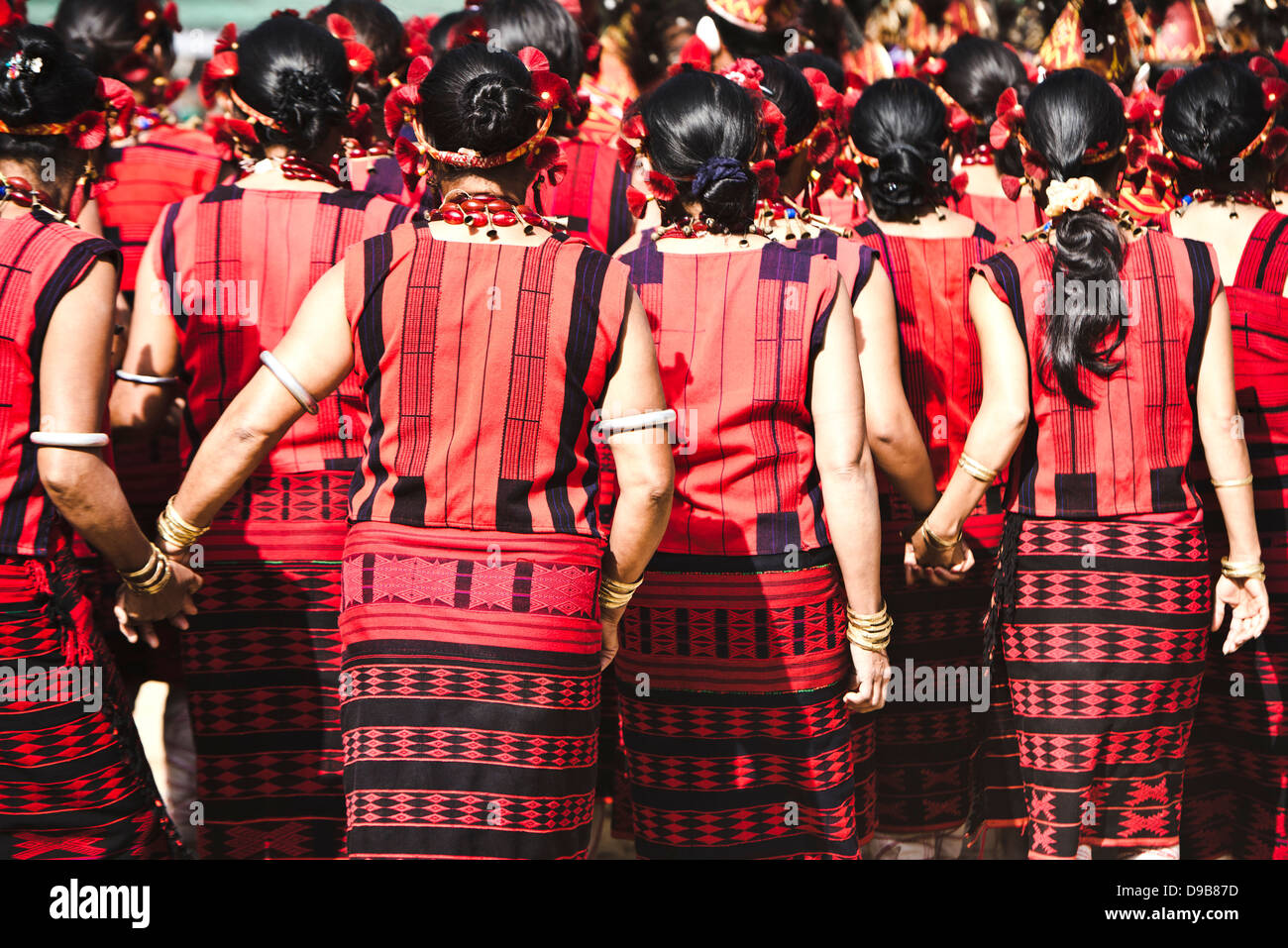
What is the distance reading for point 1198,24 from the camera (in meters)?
6.60

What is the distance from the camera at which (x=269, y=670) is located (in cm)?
299

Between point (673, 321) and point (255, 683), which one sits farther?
point (255, 683)

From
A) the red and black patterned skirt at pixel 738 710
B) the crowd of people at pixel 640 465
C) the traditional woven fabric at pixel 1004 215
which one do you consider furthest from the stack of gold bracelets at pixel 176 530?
the traditional woven fabric at pixel 1004 215

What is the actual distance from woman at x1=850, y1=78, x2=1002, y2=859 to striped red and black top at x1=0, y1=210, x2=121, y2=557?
5.67 feet

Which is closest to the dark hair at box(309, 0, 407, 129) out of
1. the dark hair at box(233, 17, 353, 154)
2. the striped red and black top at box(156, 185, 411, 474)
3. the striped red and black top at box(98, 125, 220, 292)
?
the striped red and black top at box(98, 125, 220, 292)

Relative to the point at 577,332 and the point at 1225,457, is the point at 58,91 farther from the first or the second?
the point at 1225,457

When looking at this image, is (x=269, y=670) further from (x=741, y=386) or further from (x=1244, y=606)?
(x=1244, y=606)

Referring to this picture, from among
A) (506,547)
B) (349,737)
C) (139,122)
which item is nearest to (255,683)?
(349,737)

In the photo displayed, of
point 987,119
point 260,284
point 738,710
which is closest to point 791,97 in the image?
point 260,284

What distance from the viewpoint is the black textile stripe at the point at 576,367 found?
2230 mm

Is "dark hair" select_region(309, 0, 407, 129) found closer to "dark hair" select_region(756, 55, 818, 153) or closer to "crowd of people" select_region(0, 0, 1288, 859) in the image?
"crowd of people" select_region(0, 0, 1288, 859)

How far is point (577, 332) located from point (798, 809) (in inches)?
45.6

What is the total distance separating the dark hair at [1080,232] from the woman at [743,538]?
52 centimetres

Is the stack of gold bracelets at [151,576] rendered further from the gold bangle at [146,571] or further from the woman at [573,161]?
the woman at [573,161]
